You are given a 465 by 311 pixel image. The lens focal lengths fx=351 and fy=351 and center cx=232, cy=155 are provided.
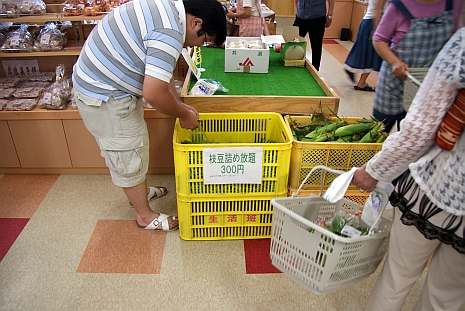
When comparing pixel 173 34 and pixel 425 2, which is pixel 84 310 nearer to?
pixel 173 34

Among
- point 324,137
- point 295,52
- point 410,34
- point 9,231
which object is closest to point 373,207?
point 324,137

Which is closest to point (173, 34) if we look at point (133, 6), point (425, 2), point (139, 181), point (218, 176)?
point (133, 6)

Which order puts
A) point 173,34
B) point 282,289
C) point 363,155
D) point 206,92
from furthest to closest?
point 206,92 < point 363,155 < point 282,289 < point 173,34

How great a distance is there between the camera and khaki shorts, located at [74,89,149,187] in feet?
5.69

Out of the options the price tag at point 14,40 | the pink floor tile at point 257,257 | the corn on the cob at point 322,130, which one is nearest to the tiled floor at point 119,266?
the pink floor tile at point 257,257

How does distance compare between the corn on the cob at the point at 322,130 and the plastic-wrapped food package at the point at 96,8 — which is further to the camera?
the plastic-wrapped food package at the point at 96,8

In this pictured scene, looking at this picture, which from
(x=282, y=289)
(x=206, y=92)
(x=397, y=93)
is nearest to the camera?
(x=282, y=289)

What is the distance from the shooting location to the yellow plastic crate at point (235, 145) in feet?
5.98

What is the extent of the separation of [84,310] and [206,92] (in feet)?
4.69

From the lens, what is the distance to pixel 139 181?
6.63ft

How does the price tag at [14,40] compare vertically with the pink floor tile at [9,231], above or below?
above

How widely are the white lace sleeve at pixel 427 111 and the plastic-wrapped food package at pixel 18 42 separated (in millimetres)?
2483

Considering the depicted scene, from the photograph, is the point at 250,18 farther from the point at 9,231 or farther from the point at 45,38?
the point at 9,231

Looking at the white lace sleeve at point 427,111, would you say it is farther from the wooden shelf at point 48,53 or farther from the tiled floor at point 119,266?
the wooden shelf at point 48,53
